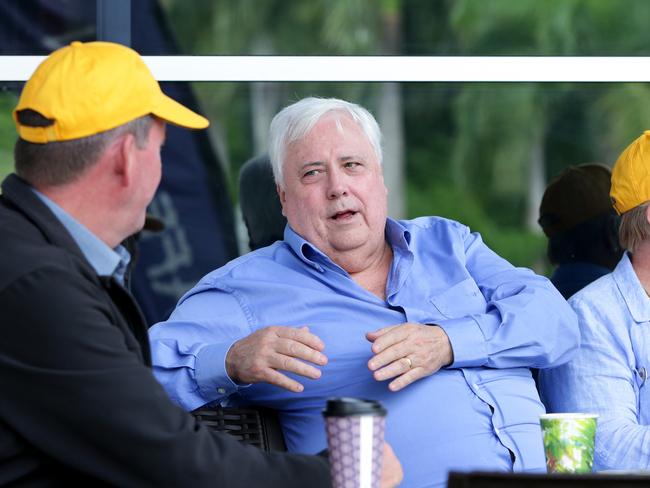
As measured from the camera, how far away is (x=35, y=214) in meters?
2.11

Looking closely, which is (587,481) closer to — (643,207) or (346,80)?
(643,207)

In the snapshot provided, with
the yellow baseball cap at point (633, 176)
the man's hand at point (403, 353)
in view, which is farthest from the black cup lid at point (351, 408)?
the yellow baseball cap at point (633, 176)

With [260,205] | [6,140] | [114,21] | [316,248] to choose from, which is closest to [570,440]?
[316,248]

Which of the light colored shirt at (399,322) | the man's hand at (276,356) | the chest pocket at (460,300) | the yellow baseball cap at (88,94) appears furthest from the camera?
the chest pocket at (460,300)

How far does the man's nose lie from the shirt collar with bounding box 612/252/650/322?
32.6 inches

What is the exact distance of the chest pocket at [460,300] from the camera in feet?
10.9

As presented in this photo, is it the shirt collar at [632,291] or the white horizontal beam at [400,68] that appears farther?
the white horizontal beam at [400,68]

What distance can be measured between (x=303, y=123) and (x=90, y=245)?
1.42 m

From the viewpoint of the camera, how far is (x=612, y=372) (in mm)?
3262

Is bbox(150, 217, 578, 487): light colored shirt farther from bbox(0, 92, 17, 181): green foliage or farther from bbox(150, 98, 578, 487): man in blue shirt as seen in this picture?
bbox(0, 92, 17, 181): green foliage

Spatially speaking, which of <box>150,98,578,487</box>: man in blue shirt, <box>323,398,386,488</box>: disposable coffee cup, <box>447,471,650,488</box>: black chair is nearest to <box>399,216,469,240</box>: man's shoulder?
<box>150,98,578,487</box>: man in blue shirt

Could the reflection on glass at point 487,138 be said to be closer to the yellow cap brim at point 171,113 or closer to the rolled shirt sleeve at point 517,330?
the rolled shirt sleeve at point 517,330

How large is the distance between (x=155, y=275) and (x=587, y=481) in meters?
2.69

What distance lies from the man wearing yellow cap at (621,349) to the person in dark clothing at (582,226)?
2.18ft
